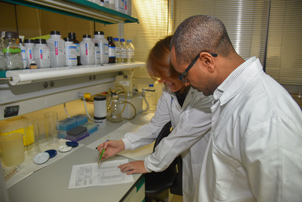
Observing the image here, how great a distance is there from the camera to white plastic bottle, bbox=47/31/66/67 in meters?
1.15

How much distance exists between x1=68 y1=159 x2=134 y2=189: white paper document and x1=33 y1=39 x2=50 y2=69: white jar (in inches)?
23.9

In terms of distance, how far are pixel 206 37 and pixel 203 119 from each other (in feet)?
1.65

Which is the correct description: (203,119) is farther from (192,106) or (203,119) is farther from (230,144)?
(230,144)

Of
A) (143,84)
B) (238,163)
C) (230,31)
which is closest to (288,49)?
(230,31)

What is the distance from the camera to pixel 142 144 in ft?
4.18

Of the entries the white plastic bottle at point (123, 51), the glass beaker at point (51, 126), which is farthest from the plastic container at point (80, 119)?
the white plastic bottle at point (123, 51)

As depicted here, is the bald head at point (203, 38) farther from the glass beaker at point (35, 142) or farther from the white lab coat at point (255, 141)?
the glass beaker at point (35, 142)

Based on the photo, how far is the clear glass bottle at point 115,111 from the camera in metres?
1.74

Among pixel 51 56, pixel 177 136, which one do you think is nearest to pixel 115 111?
pixel 51 56

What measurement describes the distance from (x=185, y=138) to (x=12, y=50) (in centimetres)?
98

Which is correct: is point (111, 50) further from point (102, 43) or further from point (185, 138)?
point (185, 138)

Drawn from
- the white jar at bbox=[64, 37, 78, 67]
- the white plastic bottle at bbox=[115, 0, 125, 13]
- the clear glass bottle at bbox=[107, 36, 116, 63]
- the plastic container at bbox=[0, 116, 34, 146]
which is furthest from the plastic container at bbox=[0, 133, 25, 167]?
the white plastic bottle at bbox=[115, 0, 125, 13]

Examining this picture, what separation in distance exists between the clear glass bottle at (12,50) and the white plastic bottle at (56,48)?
7.6 inches

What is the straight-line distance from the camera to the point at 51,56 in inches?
46.1
